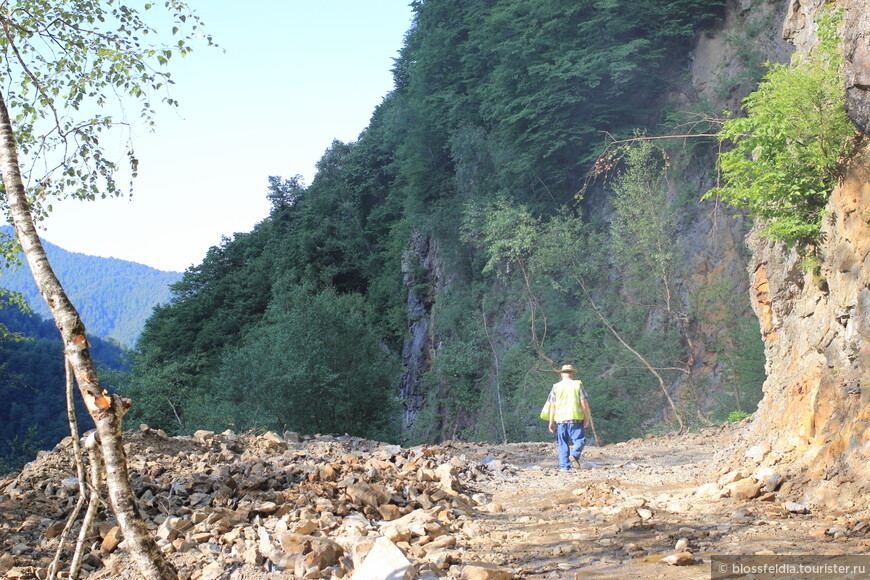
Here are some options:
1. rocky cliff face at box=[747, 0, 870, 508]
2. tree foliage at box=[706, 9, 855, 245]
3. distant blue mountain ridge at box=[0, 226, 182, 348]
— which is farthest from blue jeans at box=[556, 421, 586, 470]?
distant blue mountain ridge at box=[0, 226, 182, 348]

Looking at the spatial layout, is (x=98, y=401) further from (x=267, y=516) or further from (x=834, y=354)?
(x=834, y=354)

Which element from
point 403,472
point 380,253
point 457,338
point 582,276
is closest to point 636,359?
point 582,276

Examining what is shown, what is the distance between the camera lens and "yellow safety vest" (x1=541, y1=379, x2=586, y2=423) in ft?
33.6

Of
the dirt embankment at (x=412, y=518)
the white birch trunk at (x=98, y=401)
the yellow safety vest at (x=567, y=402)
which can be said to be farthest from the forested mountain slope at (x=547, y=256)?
the white birch trunk at (x=98, y=401)

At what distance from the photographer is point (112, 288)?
129000mm

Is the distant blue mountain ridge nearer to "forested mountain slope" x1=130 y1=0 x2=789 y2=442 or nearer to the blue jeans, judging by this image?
"forested mountain slope" x1=130 y1=0 x2=789 y2=442

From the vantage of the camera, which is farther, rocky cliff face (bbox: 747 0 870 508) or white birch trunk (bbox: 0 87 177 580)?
rocky cliff face (bbox: 747 0 870 508)

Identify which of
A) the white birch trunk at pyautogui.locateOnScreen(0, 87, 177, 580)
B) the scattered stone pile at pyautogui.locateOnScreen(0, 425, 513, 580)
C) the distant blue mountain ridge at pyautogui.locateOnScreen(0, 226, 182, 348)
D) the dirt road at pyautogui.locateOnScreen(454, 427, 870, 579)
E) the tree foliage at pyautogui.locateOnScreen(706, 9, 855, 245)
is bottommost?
the dirt road at pyautogui.locateOnScreen(454, 427, 870, 579)

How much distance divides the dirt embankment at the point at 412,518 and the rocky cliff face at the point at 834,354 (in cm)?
30

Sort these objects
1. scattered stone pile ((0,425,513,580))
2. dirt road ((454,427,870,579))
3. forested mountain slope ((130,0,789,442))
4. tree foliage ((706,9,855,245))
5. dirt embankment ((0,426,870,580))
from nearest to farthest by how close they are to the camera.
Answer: dirt road ((454,427,870,579)), dirt embankment ((0,426,870,580)), scattered stone pile ((0,425,513,580)), tree foliage ((706,9,855,245)), forested mountain slope ((130,0,789,442))

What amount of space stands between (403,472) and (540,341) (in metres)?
16.4

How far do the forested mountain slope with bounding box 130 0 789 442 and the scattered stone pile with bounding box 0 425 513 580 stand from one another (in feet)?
30.0

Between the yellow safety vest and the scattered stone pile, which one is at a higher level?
the yellow safety vest

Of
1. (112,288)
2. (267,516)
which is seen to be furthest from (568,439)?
(112,288)
